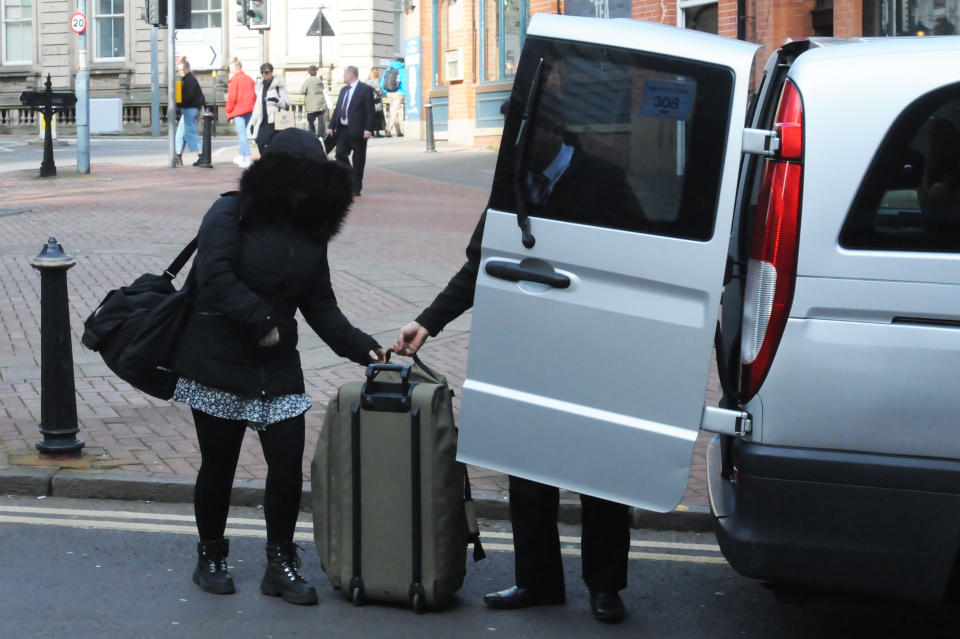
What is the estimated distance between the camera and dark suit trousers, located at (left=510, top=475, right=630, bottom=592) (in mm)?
4484

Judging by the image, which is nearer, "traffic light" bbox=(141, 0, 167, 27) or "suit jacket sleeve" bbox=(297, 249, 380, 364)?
"suit jacket sleeve" bbox=(297, 249, 380, 364)

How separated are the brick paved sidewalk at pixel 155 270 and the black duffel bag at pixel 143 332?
1528 mm

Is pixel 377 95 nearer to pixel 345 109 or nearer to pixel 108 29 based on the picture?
pixel 108 29

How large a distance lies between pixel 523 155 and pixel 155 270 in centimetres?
773

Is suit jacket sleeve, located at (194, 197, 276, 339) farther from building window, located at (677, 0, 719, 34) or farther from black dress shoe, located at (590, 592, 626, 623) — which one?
building window, located at (677, 0, 719, 34)

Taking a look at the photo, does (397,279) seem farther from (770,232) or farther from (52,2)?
(52,2)

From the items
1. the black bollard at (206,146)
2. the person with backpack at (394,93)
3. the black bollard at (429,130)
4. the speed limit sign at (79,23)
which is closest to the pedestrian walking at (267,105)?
the black bollard at (206,146)

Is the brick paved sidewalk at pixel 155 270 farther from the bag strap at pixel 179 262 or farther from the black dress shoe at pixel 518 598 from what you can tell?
the bag strap at pixel 179 262

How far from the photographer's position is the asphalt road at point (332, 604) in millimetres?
4441

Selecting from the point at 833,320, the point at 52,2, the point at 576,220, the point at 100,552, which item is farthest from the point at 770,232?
the point at 52,2

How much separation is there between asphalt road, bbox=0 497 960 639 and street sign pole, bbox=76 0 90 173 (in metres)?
16.5

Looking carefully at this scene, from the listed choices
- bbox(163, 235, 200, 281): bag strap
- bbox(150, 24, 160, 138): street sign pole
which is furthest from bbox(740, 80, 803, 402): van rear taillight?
bbox(150, 24, 160, 138): street sign pole

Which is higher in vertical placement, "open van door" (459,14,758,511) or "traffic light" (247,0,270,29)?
"traffic light" (247,0,270,29)

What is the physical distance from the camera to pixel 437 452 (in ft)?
14.5
